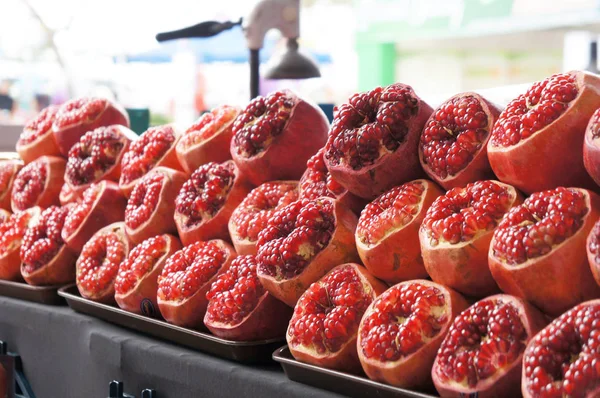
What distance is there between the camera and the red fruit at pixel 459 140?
4.34 feet

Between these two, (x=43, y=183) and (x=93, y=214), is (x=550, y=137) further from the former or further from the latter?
(x=43, y=183)

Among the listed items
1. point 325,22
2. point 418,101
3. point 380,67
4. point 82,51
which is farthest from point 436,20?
point 418,101

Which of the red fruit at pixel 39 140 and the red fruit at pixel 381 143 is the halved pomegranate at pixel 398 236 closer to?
the red fruit at pixel 381 143

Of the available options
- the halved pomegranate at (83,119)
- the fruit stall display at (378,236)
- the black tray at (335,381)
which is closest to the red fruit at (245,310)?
the fruit stall display at (378,236)

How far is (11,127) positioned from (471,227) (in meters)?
2.91

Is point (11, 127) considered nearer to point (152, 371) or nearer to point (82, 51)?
point (152, 371)

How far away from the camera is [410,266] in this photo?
1352 mm

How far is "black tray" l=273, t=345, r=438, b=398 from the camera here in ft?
3.96

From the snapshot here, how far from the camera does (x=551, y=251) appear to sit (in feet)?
3.63

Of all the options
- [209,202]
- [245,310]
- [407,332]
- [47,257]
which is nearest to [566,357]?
[407,332]

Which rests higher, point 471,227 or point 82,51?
point 471,227

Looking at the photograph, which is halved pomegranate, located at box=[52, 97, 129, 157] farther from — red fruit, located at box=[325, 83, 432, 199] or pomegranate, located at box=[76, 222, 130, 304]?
red fruit, located at box=[325, 83, 432, 199]

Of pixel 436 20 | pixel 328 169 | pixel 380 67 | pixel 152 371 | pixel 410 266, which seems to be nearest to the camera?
pixel 410 266

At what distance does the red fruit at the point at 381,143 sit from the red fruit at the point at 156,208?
544 mm
